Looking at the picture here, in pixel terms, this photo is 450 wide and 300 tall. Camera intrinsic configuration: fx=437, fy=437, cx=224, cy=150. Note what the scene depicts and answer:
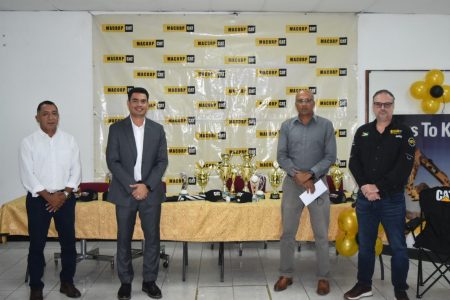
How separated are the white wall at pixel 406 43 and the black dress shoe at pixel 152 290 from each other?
3549mm

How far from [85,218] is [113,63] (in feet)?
7.26

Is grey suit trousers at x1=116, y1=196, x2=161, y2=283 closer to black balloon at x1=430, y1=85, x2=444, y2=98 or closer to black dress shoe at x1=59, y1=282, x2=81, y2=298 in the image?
black dress shoe at x1=59, y1=282, x2=81, y2=298

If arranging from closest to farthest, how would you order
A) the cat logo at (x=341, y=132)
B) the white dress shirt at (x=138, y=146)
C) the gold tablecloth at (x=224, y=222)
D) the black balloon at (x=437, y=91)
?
the white dress shirt at (x=138, y=146) < the gold tablecloth at (x=224, y=222) < the black balloon at (x=437, y=91) < the cat logo at (x=341, y=132)

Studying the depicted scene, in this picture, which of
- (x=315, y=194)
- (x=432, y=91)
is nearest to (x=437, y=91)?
(x=432, y=91)

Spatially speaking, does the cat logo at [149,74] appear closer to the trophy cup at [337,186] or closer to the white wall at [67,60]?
the white wall at [67,60]

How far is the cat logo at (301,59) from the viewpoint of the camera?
5215mm

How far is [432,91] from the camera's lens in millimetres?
4988

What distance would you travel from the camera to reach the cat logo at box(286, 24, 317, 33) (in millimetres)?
5203

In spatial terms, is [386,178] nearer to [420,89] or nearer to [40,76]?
[420,89]

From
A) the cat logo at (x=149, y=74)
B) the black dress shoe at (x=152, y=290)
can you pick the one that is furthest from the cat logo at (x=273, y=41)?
the black dress shoe at (x=152, y=290)

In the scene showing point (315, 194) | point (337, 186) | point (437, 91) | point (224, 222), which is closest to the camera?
point (315, 194)

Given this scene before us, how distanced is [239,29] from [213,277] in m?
2.90

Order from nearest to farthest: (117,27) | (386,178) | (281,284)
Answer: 1. (386,178)
2. (281,284)
3. (117,27)

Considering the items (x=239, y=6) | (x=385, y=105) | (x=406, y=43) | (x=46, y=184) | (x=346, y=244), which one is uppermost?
(x=239, y=6)
